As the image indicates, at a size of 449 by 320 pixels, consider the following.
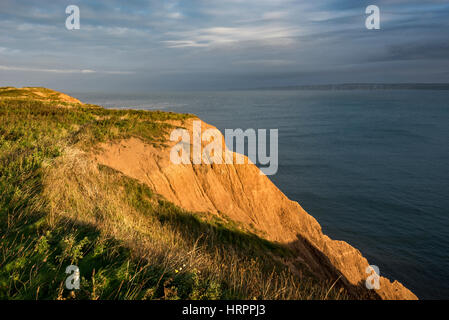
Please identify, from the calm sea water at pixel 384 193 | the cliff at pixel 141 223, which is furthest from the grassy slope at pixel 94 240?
the calm sea water at pixel 384 193

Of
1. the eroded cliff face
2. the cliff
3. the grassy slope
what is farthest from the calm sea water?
the grassy slope

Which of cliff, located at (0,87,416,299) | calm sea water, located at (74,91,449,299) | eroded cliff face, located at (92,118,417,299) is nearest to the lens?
cliff, located at (0,87,416,299)

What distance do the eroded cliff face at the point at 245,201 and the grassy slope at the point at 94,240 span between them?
159cm

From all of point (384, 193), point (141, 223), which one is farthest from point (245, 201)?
point (384, 193)

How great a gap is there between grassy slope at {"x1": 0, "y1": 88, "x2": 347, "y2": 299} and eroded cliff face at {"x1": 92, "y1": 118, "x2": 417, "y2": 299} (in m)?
1.59

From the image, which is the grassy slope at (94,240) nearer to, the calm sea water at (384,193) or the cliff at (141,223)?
the cliff at (141,223)

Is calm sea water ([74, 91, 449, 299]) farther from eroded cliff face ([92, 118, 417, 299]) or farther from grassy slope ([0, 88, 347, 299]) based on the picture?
grassy slope ([0, 88, 347, 299])

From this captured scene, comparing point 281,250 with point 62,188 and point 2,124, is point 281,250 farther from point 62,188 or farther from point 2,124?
point 2,124

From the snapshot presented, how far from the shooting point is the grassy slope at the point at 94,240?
3.96 metres

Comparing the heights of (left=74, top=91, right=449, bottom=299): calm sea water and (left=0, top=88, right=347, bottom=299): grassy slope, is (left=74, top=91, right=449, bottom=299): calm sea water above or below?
below

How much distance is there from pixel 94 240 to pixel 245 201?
15454 millimetres

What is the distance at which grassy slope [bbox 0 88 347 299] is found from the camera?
396 centimetres

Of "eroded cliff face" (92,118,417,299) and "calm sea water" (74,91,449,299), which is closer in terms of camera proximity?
"eroded cliff face" (92,118,417,299)
